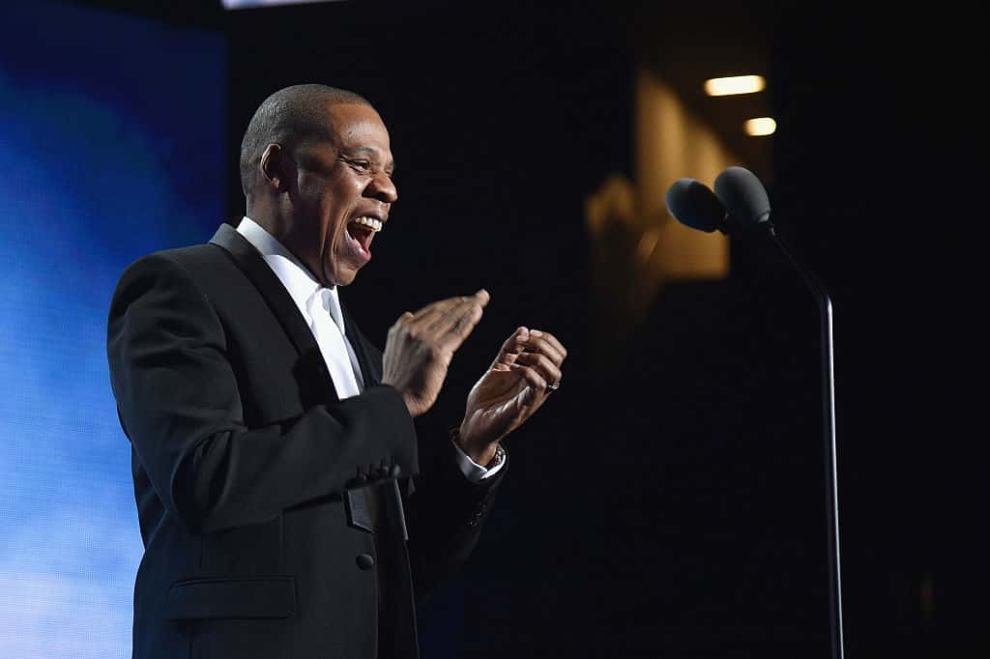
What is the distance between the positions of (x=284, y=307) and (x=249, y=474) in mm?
320

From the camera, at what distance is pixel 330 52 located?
12.9 feet

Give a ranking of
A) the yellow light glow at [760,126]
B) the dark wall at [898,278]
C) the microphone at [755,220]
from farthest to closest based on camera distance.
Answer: the yellow light glow at [760,126] → the dark wall at [898,278] → the microphone at [755,220]

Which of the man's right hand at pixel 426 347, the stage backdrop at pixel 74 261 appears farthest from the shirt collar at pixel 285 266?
the stage backdrop at pixel 74 261

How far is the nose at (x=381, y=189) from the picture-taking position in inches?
83.1

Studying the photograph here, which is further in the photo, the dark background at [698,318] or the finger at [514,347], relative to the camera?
the dark background at [698,318]

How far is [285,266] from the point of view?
2.00 m

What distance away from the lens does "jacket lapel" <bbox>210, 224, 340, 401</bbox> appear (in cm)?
186

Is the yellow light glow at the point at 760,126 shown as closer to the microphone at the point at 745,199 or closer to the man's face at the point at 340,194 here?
the microphone at the point at 745,199

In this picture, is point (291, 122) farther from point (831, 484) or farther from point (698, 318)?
point (698, 318)

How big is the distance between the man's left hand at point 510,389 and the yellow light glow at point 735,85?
1834mm

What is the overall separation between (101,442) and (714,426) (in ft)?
5.09

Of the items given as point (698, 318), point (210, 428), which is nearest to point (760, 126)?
point (698, 318)

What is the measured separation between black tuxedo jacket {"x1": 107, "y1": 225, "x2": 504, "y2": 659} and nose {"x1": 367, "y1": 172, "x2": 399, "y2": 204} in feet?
0.92

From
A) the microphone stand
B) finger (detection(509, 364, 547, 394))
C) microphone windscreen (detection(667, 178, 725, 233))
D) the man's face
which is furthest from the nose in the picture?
the microphone stand
